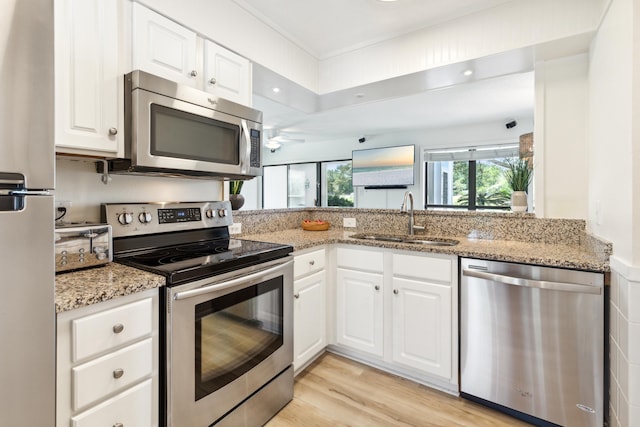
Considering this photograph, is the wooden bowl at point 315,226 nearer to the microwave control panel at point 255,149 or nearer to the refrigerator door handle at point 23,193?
the microwave control panel at point 255,149

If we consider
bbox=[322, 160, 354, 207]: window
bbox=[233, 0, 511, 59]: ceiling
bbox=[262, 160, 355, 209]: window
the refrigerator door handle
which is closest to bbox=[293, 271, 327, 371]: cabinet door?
the refrigerator door handle

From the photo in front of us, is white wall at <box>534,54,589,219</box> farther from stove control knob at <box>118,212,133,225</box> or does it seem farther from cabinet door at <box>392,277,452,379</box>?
stove control knob at <box>118,212,133,225</box>

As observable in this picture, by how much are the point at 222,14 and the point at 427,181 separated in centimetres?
455

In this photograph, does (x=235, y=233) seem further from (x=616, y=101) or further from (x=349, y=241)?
(x=616, y=101)

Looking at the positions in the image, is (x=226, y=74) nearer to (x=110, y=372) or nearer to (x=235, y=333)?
(x=235, y=333)

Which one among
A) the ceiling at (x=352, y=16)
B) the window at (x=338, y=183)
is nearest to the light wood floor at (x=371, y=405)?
the ceiling at (x=352, y=16)

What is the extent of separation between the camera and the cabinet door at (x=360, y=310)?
211cm

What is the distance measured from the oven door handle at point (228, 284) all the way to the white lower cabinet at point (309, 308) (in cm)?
28

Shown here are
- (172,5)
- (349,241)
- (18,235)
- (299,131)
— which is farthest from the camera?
(299,131)

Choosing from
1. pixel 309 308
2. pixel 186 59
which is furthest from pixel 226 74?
pixel 309 308

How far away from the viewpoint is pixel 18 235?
79 cm

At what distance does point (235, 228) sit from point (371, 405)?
144 centimetres

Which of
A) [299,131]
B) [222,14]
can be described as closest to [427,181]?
[299,131]

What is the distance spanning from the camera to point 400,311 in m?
2.01
